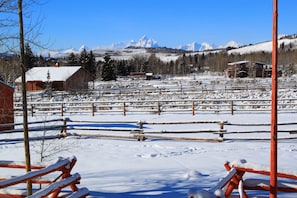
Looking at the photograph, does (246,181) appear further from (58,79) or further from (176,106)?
(58,79)

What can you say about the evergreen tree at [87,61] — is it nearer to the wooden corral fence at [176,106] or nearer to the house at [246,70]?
the house at [246,70]

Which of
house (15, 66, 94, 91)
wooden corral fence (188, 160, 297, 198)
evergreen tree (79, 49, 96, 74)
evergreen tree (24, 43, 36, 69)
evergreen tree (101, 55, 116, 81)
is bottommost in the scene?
wooden corral fence (188, 160, 297, 198)

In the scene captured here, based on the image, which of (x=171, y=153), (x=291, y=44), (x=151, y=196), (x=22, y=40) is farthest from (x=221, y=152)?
(x=291, y=44)

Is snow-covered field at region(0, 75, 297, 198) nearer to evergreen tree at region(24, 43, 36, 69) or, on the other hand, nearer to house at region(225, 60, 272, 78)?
evergreen tree at region(24, 43, 36, 69)

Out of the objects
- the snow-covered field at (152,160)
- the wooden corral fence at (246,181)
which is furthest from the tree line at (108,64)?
the wooden corral fence at (246,181)

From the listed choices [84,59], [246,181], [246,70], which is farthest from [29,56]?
[246,70]

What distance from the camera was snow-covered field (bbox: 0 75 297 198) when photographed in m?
7.12

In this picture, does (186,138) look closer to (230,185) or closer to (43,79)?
(230,185)

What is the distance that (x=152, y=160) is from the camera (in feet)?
33.5

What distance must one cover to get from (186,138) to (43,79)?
1664 inches

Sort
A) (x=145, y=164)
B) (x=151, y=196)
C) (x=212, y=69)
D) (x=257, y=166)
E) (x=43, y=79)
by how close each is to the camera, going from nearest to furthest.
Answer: (x=257, y=166), (x=151, y=196), (x=145, y=164), (x=43, y=79), (x=212, y=69)

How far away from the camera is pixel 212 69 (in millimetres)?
148000

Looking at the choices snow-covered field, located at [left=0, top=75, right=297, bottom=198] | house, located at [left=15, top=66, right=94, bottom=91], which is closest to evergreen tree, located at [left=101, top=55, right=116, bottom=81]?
house, located at [left=15, top=66, right=94, bottom=91]

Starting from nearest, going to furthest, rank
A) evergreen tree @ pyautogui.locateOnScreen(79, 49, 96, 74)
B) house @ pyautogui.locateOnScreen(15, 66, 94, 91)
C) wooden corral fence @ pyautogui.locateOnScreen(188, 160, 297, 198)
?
wooden corral fence @ pyautogui.locateOnScreen(188, 160, 297, 198) → house @ pyautogui.locateOnScreen(15, 66, 94, 91) → evergreen tree @ pyautogui.locateOnScreen(79, 49, 96, 74)
